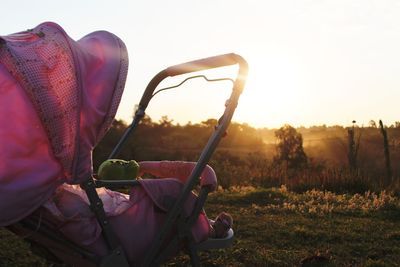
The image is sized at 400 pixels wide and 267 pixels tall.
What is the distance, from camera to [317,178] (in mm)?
11609

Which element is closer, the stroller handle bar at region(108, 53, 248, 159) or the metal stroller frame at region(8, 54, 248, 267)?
the metal stroller frame at region(8, 54, 248, 267)

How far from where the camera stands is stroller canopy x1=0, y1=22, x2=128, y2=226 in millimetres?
2562

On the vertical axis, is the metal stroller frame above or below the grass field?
above

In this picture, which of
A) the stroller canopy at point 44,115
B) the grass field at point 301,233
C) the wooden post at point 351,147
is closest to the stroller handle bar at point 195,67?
the stroller canopy at point 44,115

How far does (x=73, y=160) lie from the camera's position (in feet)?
8.66

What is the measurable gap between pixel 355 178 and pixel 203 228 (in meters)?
8.50

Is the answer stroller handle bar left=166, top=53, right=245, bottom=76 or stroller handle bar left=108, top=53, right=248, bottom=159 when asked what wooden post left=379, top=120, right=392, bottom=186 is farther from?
stroller handle bar left=166, top=53, right=245, bottom=76

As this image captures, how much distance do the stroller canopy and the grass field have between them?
2557 millimetres

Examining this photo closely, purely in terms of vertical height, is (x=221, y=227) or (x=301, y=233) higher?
(x=221, y=227)

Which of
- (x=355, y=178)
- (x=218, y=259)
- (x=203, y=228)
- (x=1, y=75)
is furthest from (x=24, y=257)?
Result: (x=355, y=178)

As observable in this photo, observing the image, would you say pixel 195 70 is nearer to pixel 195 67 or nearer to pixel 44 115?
pixel 195 67

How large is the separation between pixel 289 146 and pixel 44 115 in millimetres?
19112

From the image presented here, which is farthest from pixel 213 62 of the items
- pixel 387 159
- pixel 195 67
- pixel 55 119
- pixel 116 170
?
pixel 387 159

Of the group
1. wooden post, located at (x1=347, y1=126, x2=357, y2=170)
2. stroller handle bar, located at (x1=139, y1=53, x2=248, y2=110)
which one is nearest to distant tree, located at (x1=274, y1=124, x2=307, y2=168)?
wooden post, located at (x1=347, y1=126, x2=357, y2=170)
